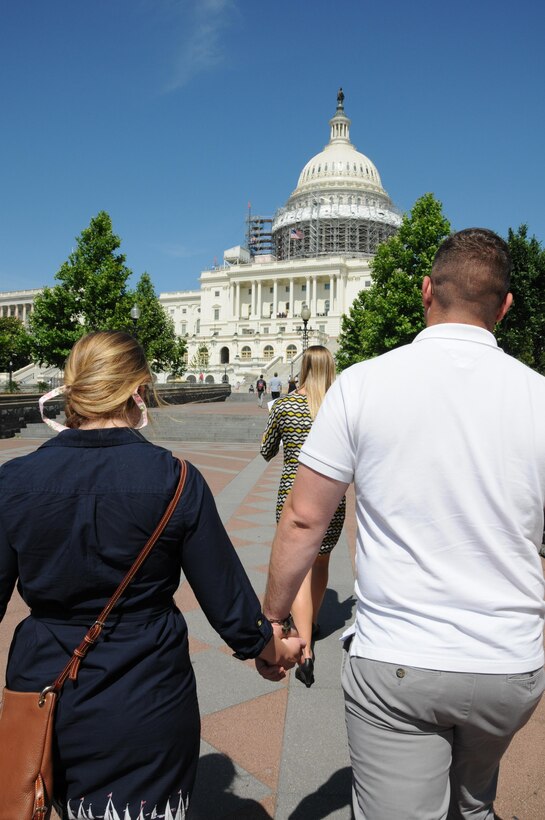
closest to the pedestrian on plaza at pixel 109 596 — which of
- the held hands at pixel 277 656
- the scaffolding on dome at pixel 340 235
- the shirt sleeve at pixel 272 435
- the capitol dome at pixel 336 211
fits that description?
the held hands at pixel 277 656

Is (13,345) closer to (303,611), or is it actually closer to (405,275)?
(405,275)

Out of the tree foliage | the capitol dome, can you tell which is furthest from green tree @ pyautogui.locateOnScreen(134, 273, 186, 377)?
the capitol dome

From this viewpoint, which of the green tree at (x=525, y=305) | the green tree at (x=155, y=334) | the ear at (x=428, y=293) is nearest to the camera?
the ear at (x=428, y=293)

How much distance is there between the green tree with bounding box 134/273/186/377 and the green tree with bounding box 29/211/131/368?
517 centimetres

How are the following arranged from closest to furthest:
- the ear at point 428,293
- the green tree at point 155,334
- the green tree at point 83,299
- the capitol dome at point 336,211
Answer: the ear at point 428,293
the green tree at point 83,299
the green tree at point 155,334
the capitol dome at point 336,211

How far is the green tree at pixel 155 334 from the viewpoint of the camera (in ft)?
158

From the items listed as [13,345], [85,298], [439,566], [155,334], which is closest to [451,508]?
[439,566]

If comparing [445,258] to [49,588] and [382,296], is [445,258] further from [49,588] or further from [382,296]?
[382,296]

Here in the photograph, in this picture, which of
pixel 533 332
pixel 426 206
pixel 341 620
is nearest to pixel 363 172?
pixel 426 206

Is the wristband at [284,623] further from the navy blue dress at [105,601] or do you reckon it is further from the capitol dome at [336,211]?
the capitol dome at [336,211]

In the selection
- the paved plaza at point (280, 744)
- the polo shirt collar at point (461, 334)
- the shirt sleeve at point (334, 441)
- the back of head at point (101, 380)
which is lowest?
the paved plaza at point (280, 744)

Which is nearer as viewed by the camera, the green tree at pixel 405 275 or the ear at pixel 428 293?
the ear at pixel 428 293

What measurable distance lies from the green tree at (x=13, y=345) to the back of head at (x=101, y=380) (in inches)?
1510

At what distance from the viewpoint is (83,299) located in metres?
38.3
